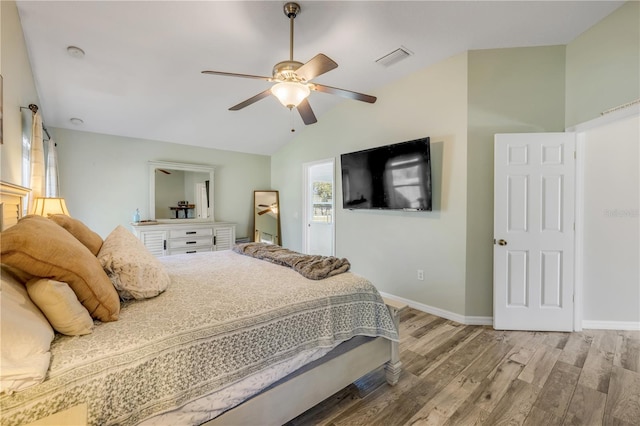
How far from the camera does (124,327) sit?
1166mm

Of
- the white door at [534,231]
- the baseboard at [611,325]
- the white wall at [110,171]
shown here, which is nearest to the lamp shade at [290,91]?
the white door at [534,231]

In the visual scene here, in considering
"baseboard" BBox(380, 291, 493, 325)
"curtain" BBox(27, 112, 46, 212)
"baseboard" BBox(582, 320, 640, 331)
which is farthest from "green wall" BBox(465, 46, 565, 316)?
"curtain" BBox(27, 112, 46, 212)

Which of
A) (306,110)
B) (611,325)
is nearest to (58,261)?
(306,110)

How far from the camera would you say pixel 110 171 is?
4.26 metres

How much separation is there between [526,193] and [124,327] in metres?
3.42

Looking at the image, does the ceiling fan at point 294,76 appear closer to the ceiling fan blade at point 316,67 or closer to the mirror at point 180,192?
the ceiling fan blade at point 316,67

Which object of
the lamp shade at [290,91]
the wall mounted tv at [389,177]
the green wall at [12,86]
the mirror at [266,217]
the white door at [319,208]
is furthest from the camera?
the mirror at [266,217]

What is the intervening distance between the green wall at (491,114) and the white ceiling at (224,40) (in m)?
0.15

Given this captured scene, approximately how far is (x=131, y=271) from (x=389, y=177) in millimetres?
2888

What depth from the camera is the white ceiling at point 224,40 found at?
226 centimetres

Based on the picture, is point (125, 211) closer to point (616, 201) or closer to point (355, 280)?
point (355, 280)

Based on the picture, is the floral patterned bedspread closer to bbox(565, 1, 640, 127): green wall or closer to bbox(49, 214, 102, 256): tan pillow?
bbox(49, 214, 102, 256): tan pillow

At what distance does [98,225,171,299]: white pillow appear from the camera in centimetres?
141

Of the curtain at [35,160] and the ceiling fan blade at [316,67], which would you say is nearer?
the ceiling fan blade at [316,67]
